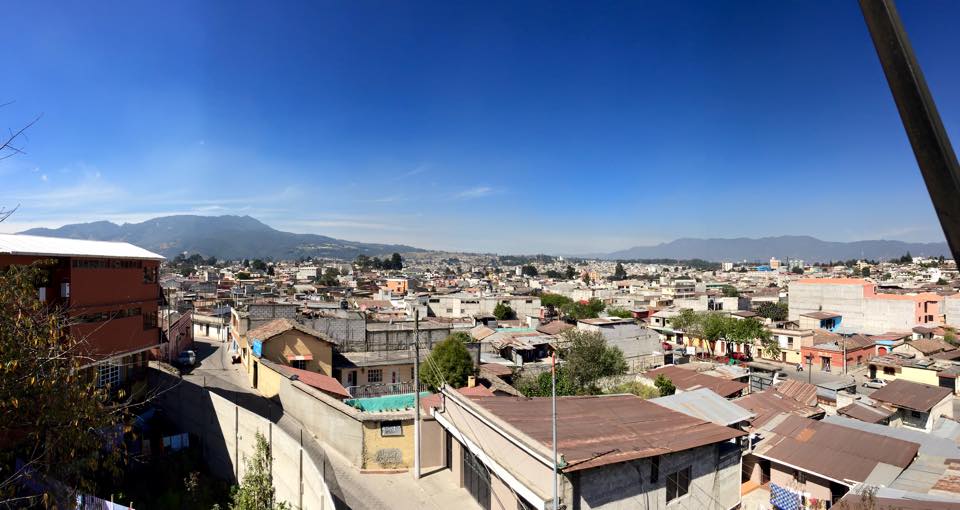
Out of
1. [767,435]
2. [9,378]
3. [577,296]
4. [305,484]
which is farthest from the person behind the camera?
[577,296]

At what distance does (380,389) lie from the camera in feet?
69.6

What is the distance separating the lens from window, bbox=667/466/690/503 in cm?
993

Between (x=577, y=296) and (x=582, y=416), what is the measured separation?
59592 millimetres

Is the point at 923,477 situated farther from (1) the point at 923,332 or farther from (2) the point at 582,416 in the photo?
(1) the point at 923,332

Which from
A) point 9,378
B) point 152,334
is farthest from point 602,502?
point 152,334

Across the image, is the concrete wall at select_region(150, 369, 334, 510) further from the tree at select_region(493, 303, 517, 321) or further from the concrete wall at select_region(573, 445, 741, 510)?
the tree at select_region(493, 303, 517, 321)

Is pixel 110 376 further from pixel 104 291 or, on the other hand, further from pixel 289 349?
pixel 289 349

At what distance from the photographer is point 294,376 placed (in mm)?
17125

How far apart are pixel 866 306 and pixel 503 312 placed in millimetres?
34675

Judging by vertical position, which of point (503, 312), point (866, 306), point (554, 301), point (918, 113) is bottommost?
point (554, 301)

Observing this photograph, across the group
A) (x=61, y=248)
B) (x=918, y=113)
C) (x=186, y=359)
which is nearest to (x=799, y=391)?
(x=918, y=113)

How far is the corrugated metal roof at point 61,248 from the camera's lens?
505 inches

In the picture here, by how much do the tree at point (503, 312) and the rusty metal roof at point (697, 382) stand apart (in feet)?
84.8

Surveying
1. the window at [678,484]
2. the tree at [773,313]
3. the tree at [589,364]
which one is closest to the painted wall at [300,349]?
the tree at [589,364]
